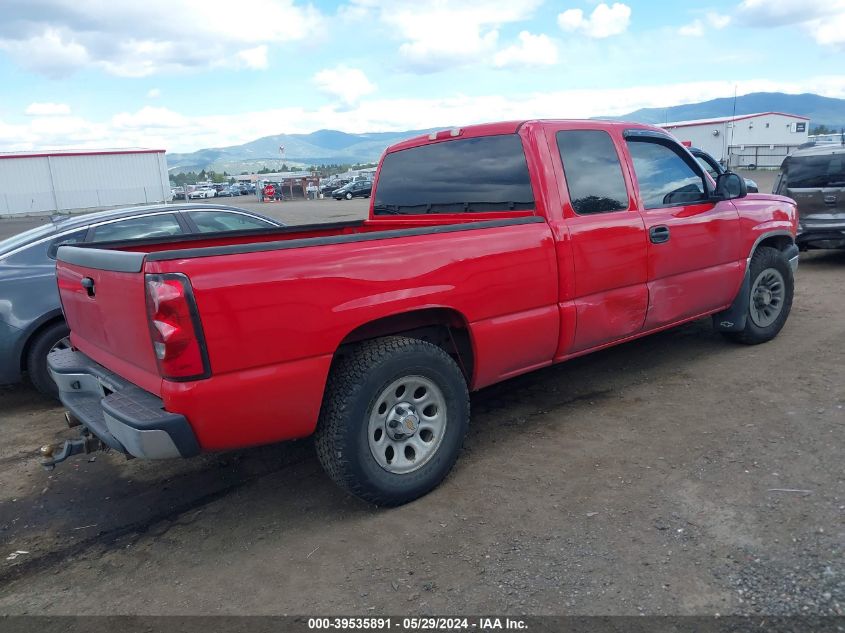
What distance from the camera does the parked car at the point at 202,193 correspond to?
64.6m

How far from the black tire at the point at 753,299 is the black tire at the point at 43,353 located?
5748 millimetres

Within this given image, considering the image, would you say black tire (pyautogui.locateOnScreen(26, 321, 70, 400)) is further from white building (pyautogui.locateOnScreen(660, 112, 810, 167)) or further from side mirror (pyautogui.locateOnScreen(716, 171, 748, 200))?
white building (pyautogui.locateOnScreen(660, 112, 810, 167))

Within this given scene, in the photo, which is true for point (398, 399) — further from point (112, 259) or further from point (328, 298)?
point (112, 259)

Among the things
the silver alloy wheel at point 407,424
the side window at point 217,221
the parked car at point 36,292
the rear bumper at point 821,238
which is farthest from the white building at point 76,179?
the silver alloy wheel at point 407,424

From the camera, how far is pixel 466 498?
349 centimetres

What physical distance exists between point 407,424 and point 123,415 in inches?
53.7

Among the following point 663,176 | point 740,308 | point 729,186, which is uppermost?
point 663,176

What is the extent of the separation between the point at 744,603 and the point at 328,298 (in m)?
2.14

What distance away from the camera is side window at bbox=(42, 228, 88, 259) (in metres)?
5.43

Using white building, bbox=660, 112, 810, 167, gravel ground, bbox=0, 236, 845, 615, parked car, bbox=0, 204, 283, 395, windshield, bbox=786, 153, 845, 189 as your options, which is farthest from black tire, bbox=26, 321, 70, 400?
white building, bbox=660, 112, 810, 167

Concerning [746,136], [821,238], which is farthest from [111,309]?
[746,136]

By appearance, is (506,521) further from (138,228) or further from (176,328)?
(138,228)

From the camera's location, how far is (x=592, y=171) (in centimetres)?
432

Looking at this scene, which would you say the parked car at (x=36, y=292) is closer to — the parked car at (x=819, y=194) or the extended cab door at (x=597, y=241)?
the extended cab door at (x=597, y=241)
